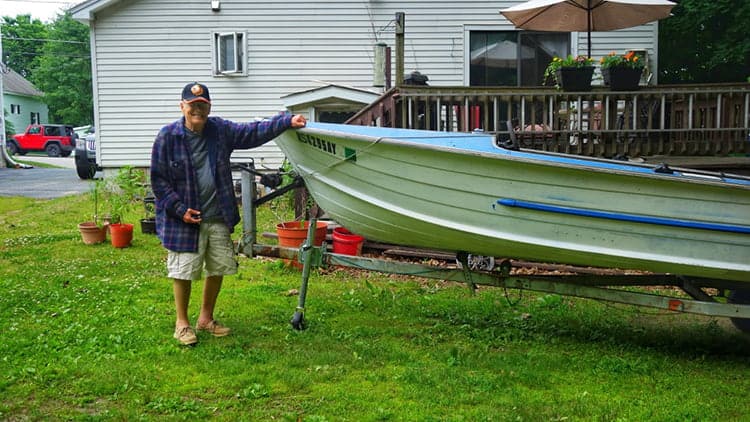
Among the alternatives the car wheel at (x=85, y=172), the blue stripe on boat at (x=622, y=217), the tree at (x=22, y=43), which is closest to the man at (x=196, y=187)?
the blue stripe on boat at (x=622, y=217)

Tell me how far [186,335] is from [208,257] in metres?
0.56

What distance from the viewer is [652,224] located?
4.58m

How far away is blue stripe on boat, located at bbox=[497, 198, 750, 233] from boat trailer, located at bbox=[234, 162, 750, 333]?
1.70ft

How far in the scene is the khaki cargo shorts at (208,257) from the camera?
5102mm

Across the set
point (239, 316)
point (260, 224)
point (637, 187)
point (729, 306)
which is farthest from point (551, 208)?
point (260, 224)

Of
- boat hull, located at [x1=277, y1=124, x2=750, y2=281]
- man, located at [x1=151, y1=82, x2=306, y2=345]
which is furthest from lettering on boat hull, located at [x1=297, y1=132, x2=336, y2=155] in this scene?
man, located at [x1=151, y1=82, x2=306, y2=345]

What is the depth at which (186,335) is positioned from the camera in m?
5.15

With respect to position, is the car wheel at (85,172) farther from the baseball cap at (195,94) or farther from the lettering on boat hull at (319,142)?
the lettering on boat hull at (319,142)

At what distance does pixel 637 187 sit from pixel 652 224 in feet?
0.86

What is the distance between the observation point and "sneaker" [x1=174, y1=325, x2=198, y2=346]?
201 inches

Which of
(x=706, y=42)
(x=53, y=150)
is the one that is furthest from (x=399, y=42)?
(x=53, y=150)

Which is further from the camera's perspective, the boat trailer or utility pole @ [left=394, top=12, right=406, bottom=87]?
utility pole @ [left=394, top=12, right=406, bottom=87]

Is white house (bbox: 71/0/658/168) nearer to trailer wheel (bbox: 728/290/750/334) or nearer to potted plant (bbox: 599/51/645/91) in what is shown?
potted plant (bbox: 599/51/645/91)

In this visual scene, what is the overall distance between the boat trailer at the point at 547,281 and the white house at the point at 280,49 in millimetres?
9475
